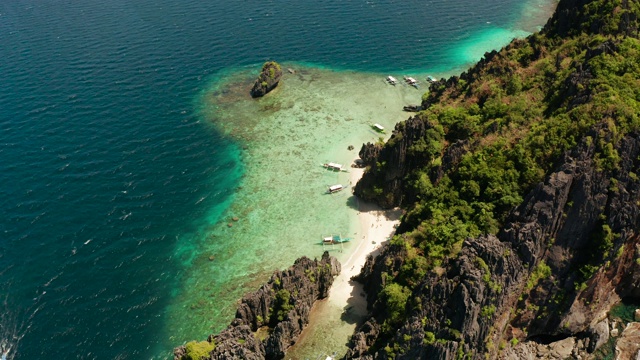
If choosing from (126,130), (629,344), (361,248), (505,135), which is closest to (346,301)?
(361,248)

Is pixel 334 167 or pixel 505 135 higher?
pixel 505 135

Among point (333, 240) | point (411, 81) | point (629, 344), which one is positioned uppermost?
point (411, 81)

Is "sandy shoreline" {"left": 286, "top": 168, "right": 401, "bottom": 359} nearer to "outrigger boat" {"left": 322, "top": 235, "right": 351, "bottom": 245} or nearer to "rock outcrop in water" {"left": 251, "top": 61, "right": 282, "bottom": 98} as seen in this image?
"outrigger boat" {"left": 322, "top": 235, "right": 351, "bottom": 245}

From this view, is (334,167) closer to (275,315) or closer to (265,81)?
(275,315)

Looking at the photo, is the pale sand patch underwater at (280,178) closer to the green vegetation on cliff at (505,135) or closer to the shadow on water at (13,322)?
the green vegetation on cliff at (505,135)

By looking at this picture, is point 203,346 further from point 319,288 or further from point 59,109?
point 59,109

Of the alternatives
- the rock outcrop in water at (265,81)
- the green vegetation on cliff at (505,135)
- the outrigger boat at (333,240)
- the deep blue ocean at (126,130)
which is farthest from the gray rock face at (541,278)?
the rock outcrop in water at (265,81)

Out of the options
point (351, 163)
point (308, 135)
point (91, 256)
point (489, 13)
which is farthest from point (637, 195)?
point (489, 13)
